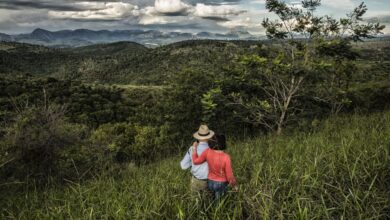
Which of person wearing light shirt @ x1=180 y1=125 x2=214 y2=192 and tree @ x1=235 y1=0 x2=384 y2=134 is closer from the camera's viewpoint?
person wearing light shirt @ x1=180 y1=125 x2=214 y2=192

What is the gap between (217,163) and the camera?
480 centimetres

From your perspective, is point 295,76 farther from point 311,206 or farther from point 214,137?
point 311,206

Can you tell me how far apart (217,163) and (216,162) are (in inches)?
0.8

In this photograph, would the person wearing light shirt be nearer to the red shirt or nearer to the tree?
the red shirt

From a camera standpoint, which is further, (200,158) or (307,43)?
(307,43)

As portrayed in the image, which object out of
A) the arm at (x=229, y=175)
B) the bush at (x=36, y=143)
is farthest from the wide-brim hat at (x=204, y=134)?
the bush at (x=36, y=143)

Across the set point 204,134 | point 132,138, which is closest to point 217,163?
point 204,134

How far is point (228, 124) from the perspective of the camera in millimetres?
28344

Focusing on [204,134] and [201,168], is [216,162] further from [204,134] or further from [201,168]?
[204,134]

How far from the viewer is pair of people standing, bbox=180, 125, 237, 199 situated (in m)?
4.83

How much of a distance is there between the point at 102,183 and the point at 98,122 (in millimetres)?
54451

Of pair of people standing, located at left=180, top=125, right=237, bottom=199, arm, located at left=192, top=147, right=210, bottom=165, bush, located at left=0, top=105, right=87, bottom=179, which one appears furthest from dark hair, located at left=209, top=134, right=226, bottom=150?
bush, located at left=0, top=105, right=87, bottom=179

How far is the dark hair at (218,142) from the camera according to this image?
4836 mm

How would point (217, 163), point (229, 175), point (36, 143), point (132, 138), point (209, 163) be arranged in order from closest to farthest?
point (229, 175), point (217, 163), point (209, 163), point (36, 143), point (132, 138)
